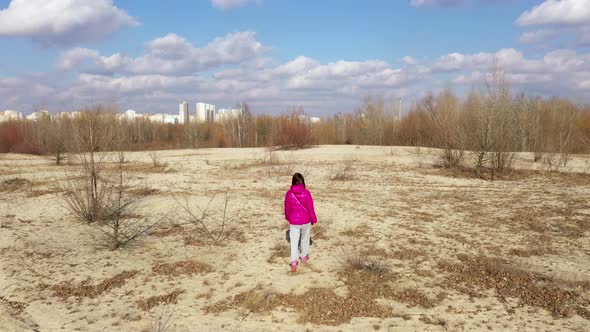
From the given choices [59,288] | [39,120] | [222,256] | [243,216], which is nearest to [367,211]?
[243,216]

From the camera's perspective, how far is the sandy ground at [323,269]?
16.0ft

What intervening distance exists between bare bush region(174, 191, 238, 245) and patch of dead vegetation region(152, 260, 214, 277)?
3.70 feet

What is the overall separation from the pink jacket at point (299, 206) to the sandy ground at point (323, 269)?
2.76ft

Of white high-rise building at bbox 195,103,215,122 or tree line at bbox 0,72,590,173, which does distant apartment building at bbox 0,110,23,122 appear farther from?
white high-rise building at bbox 195,103,215,122

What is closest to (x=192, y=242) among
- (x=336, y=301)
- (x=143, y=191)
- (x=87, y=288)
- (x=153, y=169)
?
(x=87, y=288)

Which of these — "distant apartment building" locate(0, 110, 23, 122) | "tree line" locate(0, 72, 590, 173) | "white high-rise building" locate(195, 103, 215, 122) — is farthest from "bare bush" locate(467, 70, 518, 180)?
"white high-rise building" locate(195, 103, 215, 122)

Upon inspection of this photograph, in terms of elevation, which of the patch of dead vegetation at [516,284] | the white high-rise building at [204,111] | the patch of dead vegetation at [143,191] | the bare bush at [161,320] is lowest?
the bare bush at [161,320]

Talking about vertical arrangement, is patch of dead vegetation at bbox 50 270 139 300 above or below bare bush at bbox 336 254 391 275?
below

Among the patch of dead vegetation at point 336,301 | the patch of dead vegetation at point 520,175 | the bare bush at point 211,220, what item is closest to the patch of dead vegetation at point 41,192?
the bare bush at point 211,220

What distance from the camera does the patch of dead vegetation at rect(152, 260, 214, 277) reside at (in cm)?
639

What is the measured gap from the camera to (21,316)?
5000 mm

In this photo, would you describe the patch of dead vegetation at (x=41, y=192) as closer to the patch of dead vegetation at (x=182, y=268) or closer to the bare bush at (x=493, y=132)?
the patch of dead vegetation at (x=182, y=268)

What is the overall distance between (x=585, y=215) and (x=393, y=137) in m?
35.1

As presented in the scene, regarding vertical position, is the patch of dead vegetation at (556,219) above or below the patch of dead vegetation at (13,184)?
below
